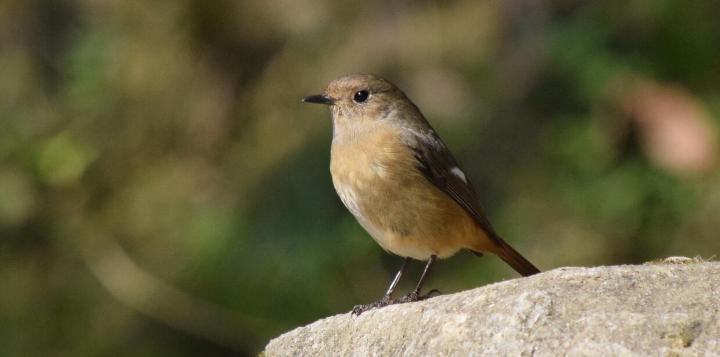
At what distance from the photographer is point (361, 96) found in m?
5.35

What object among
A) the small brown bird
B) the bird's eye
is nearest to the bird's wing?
the small brown bird

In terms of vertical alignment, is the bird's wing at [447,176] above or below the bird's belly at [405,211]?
above

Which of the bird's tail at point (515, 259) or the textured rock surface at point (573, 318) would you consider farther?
the bird's tail at point (515, 259)

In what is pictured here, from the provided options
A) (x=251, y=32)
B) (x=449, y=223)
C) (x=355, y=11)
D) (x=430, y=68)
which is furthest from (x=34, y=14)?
(x=449, y=223)

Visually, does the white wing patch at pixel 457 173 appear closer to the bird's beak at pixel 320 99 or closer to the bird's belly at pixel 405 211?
the bird's belly at pixel 405 211

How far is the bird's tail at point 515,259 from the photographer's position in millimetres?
4996

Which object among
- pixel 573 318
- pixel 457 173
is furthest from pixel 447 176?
pixel 573 318

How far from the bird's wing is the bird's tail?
4 cm

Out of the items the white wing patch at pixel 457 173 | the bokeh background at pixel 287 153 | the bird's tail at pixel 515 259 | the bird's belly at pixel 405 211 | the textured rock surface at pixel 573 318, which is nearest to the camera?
the textured rock surface at pixel 573 318

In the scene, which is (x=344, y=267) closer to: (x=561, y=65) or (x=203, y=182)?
(x=203, y=182)

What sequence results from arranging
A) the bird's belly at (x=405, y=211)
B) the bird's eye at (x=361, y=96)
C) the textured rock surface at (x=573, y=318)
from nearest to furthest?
the textured rock surface at (x=573, y=318) → the bird's belly at (x=405, y=211) → the bird's eye at (x=361, y=96)

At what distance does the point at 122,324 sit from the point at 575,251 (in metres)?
2.51

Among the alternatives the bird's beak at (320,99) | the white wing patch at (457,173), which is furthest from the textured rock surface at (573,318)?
the bird's beak at (320,99)

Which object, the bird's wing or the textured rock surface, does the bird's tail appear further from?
the textured rock surface
